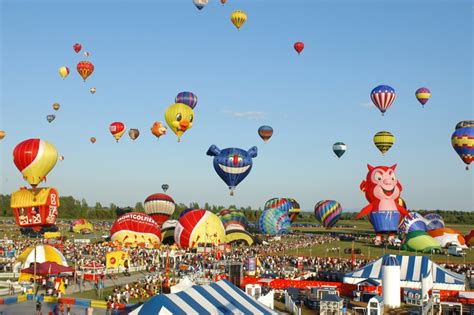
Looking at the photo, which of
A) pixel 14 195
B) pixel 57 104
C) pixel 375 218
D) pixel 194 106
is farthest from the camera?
pixel 57 104

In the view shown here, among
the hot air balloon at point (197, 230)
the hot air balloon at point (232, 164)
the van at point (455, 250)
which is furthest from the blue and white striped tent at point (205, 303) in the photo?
the hot air balloon at point (232, 164)

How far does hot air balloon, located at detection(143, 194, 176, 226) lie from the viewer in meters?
67.8

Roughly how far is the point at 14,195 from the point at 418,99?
130 feet

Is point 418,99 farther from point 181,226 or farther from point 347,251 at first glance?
point 181,226

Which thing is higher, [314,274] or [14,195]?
[14,195]

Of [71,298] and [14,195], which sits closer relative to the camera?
[71,298]

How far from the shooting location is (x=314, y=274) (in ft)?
118

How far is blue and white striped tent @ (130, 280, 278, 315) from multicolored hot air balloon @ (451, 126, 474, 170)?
41.3m

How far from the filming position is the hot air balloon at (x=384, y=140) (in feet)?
193

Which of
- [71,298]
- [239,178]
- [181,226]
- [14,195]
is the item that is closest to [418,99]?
[239,178]

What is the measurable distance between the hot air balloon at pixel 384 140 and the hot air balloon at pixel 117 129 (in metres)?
27.1

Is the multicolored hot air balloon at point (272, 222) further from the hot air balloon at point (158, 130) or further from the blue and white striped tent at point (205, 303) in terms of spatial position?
the blue and white striped tent at point (205, 303)

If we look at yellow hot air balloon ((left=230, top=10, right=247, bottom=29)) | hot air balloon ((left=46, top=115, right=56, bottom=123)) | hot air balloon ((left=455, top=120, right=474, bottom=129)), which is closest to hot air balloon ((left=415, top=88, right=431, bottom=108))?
hot air balloon ((left=455, top=120, right=474, bottom=129))

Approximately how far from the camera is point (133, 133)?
75.5 metres
